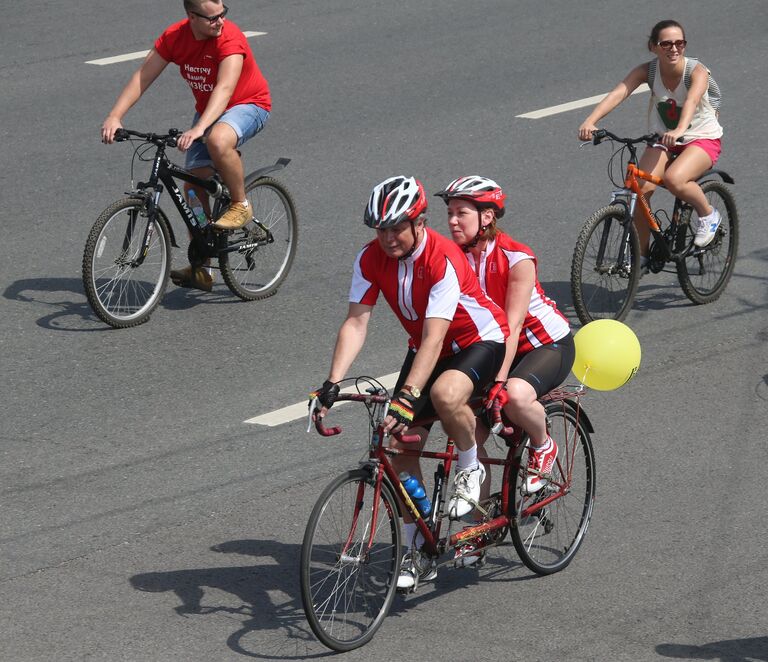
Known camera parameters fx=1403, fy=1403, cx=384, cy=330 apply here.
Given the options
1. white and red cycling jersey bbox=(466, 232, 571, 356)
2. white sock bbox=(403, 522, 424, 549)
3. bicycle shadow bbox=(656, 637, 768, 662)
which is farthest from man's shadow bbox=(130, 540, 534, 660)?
white and red cycling jersey bbox=(466, 232, 571, 356)

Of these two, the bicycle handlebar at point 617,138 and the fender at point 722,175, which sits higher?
the bicycle handlebar at point 617,138

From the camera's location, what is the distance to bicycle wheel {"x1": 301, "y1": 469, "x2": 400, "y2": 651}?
18.6 ft

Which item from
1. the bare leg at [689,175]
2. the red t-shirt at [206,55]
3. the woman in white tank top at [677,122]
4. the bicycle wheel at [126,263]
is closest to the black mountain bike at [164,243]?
the bicycle wheel at [126,263]

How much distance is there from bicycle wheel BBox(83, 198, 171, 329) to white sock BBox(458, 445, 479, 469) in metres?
4.02

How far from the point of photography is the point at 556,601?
20.7 feet

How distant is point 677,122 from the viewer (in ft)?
33.6

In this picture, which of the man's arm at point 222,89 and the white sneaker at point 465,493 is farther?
the man's arm at point 222,89

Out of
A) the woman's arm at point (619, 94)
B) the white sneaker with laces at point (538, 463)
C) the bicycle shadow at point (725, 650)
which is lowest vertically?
the bicycle shadow at point (725, 650)

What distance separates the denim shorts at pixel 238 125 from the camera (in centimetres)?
997

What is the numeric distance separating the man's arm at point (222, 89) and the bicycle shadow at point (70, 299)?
1.32m

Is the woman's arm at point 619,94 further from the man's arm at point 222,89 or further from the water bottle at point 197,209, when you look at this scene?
the water bottle at point 197,209

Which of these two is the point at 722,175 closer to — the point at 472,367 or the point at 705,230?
the point at 705,230

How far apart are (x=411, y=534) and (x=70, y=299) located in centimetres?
469

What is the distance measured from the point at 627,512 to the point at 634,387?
1.83 metres
